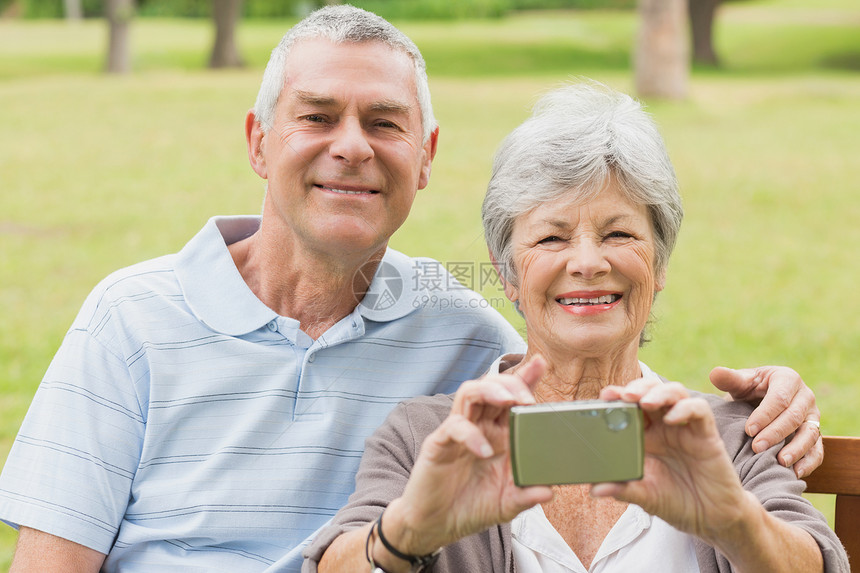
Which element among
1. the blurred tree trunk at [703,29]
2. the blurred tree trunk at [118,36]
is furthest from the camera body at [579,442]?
the blurred tree trunk at [703,29]

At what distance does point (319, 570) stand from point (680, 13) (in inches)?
540

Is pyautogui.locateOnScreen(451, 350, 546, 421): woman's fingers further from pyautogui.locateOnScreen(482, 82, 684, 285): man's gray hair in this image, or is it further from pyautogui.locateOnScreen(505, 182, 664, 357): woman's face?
pyautogui.locateOnScreen(482, 82, 684, 285): man's gray hair

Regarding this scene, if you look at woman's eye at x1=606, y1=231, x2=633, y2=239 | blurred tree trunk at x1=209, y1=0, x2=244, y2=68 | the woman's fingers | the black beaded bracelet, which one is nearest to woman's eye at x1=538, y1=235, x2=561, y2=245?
woman's eye at x1=606, y1=231, x2=633, y2=239

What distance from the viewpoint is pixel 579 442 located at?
5.25 feet

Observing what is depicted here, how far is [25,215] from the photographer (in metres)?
9.34

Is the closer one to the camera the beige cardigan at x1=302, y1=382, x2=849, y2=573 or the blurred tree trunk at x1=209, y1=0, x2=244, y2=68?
the beige cardigan at x1=302, y1=382, x2=849, y2=573

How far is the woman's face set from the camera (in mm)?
2182

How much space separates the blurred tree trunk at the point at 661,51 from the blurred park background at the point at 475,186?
21 centimetres

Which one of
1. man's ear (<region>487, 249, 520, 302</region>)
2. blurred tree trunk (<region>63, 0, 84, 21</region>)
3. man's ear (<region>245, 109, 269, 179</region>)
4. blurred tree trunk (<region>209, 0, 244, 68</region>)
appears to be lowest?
blurred tree trunk (<region>63, 0, 84, 21</region>)

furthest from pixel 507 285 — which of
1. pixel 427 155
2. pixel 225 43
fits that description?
pixel 225 43

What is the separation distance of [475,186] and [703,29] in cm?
1600

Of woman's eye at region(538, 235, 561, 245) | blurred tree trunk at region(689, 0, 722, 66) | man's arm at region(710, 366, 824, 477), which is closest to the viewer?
man's arm at region(710, 366, 824, 477)

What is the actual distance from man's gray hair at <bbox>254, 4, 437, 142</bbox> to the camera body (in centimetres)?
115

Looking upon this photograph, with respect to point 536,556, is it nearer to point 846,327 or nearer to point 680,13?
point 846,327
